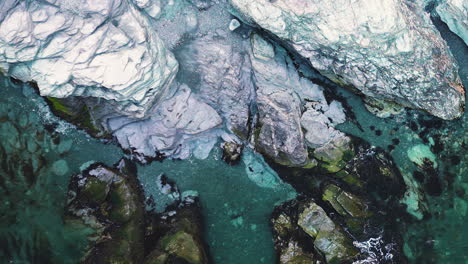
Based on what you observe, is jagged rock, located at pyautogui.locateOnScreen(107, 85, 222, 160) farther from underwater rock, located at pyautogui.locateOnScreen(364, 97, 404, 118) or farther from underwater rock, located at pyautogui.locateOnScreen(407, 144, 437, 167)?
underwater rock, located at pyautogui.locateOnScreen(407, 144, 437, 167)

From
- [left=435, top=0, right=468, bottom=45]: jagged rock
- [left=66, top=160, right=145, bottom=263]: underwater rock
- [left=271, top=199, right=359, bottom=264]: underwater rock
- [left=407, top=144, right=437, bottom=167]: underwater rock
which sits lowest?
[left=66, top=160, right=145, bottom=263]: underwater rock

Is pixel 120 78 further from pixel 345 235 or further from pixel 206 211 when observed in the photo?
pixel 345 235

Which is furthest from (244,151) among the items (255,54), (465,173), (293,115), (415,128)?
(465,173)

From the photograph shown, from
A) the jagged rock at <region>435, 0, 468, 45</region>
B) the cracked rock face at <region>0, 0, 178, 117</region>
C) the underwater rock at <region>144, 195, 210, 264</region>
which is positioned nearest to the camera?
the cracked rock face at <region>0, 0, 178, 117</region>

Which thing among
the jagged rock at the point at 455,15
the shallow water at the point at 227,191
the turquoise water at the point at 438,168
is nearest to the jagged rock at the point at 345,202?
the shallow water at the point at 227,191

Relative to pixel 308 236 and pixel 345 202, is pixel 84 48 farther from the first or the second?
pixel 345 202

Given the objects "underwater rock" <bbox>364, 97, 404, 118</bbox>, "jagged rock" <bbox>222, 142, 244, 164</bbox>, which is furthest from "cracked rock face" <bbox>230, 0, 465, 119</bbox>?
"jagged rock" <bbox>222, 142, 244, 164</bbox>

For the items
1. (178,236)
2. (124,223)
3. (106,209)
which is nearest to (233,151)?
(178,236)
